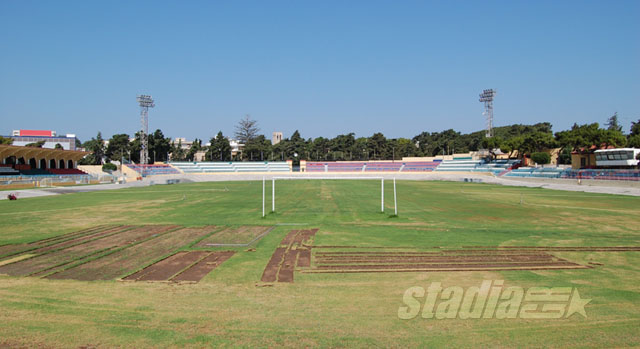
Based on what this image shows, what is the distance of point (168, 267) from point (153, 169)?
84.0 m

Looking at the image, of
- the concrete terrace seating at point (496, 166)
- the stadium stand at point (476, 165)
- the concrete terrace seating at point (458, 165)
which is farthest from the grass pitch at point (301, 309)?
the concrete terrace seating at point (458, 165)

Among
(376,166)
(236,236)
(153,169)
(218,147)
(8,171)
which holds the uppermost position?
(218,147)

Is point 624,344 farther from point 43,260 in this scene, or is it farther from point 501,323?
point 43,260

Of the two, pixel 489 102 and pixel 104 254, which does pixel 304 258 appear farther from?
pixel 489 102

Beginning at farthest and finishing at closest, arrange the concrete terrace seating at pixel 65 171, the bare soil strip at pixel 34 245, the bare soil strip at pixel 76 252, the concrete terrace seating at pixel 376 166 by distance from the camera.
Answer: the concrete terrace seating at pixel 376 166 < the concrete terrace seating at pixel 65 171 < the bare soil strip at pixel 34 245 < the bare soil strip at pixel 76 252

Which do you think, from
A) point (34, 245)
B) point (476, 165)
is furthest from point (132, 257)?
point (476, 165)

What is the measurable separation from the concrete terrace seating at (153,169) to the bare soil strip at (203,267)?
7415 cm

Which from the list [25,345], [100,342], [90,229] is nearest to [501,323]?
[100,342]

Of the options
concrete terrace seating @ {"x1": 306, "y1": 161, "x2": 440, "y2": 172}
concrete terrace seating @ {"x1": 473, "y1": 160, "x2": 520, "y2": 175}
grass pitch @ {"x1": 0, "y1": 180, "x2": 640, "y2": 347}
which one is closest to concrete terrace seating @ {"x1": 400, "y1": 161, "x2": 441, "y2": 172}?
concrete terrace seating @ {"x1": 306, "y1": 161, "x2": 440, "y2": 172}

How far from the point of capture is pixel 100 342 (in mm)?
5586

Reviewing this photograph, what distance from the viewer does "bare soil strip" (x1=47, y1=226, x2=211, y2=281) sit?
9492 millimetres

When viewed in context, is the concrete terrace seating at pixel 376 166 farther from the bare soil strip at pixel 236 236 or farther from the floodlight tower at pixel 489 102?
the bare soil strip at pixel 236 236

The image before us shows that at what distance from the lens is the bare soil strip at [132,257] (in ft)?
31.1

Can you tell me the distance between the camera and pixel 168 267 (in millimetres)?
10195
